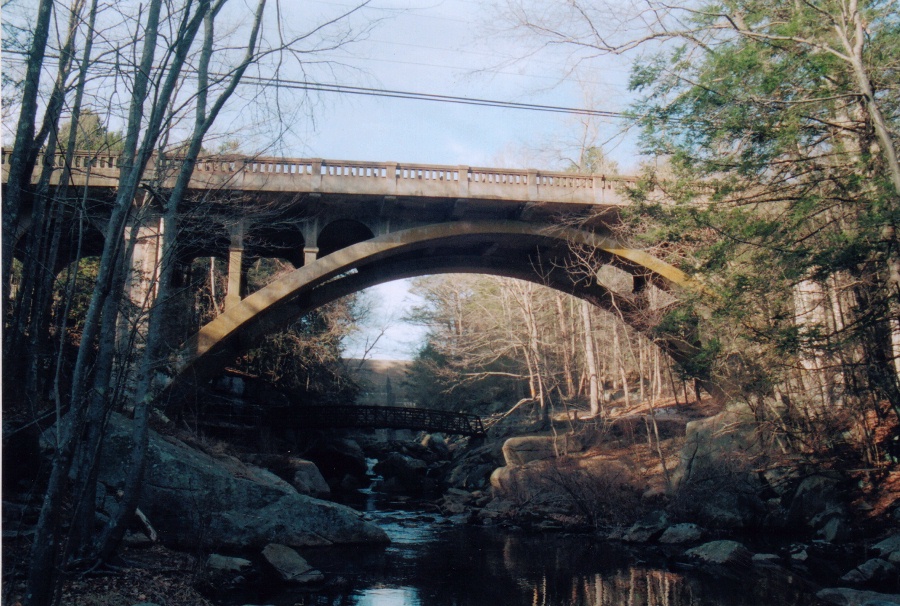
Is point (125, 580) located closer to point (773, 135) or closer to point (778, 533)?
point (773, 135)

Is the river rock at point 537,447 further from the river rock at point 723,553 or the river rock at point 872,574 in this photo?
the river rock at point 872,574

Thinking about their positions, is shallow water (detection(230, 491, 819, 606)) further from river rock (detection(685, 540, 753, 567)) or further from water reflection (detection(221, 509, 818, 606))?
river rock (detection(685, 540, 753, 567))

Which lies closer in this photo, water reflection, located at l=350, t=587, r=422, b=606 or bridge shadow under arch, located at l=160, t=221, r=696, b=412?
water reflection, located at l=350, t=587, r=422, b=606

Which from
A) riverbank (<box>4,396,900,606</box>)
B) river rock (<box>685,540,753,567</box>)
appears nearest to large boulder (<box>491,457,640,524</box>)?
riverbank (<box>4,396,900,606</box>)

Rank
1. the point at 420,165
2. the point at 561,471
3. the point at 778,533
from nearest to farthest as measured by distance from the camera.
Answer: the point at 778,533, the point at 561,471, the point at 420,165

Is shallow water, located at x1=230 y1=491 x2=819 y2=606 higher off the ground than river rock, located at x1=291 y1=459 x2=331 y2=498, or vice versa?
river rock, located at x1=291 y1=459 x2=331 y2=498

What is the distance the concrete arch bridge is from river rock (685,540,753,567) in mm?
5993

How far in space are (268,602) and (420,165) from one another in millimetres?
11215

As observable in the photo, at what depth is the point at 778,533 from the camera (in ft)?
38.6

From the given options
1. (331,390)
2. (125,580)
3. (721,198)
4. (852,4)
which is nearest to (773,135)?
(721,198)

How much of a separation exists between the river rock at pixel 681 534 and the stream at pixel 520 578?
1.86 feet

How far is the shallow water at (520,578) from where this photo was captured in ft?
24.8

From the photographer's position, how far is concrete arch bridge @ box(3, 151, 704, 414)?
15117 mm

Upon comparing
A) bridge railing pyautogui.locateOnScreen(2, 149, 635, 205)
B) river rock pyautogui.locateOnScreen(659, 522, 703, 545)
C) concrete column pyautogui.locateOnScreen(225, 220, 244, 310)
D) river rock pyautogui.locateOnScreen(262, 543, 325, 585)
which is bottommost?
river rock pyautogui.locateOnScreen(659, 522, 703, 545)
